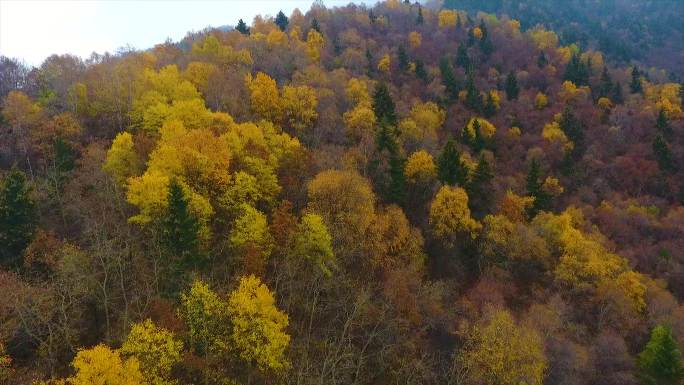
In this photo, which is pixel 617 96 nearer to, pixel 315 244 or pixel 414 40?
pixel 414 40

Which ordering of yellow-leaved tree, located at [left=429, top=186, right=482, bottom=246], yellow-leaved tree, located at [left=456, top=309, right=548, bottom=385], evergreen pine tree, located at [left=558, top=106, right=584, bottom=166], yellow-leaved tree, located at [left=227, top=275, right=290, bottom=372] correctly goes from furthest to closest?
evergreen pine tree, located at [left=558, top=106, right=584, bottom=166] < yellow-leaved tree, located at [left=429, top=186, right=482, bottom=246] < yellow-leaved tree, located at [left=456, top=309, right=548, bottom=385] < yellow-leaved tree, located at [left=227, top=275, right=290, bottom=372]

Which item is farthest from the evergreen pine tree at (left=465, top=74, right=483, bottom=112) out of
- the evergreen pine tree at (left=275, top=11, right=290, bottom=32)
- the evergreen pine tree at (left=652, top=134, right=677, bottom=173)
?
the evergreen pine tree at (left=275, top=11, right=290, bottom=32)

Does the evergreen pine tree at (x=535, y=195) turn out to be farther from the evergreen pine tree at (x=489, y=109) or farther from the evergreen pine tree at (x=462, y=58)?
the evergreen pine tree at (x=462, y=58)

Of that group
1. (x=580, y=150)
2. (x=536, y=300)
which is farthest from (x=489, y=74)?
(x=536, y=300)

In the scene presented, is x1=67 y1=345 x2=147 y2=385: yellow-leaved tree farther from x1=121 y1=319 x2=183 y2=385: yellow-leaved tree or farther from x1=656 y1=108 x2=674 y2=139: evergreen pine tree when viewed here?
x1=656 y1=108 x2=674 y2=139: evergreen pine tree

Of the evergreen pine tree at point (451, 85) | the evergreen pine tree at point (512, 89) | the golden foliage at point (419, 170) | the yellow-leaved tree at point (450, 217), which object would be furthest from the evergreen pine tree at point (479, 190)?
the evergreen pine tree at point (512, 89)

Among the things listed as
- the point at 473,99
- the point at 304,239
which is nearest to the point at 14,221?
the point at 304,239
